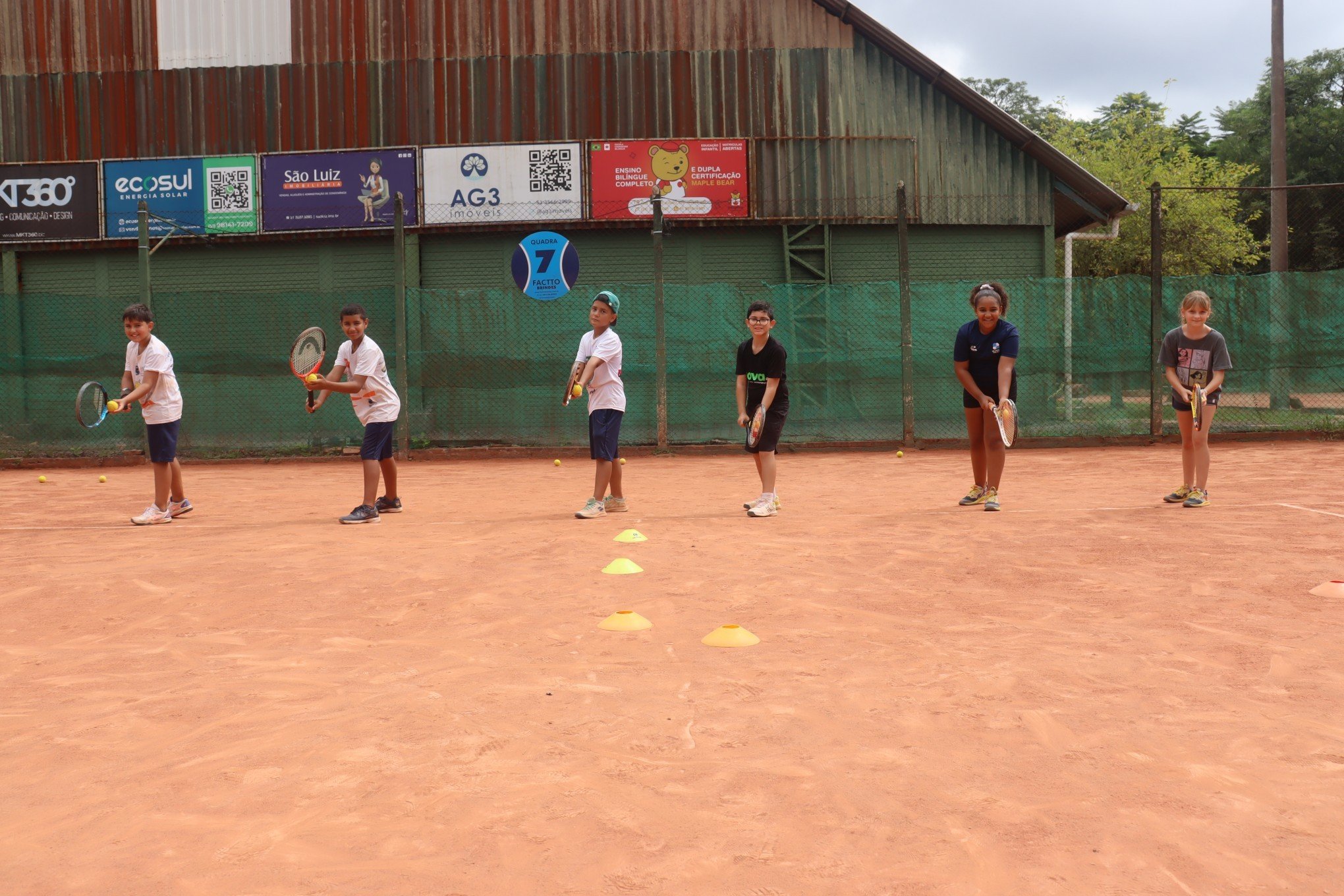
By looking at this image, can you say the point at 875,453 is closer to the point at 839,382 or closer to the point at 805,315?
the point at 839,382

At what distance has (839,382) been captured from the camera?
1443 cm

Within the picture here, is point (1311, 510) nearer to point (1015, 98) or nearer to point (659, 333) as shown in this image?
point (659, 333)

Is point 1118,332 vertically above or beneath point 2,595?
above

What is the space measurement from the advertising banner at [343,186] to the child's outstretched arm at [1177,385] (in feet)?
38.2

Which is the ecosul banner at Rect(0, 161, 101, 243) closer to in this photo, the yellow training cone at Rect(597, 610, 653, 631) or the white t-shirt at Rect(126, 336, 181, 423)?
the white t-shirt at Rect(126, 336, 181, 423)

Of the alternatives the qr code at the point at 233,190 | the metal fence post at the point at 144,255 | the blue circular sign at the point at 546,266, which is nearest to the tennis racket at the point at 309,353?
the metal fence post at the point at 144,255

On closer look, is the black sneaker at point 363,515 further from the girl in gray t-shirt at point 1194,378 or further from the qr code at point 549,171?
the qr code at point 549,171

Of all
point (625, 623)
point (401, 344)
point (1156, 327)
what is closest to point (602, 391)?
point (625, 623)

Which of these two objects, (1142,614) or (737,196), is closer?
(1142,614)

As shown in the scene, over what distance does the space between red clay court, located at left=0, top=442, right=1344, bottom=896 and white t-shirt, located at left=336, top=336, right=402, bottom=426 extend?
130 centimetres

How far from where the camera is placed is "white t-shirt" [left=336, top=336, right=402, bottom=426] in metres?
8.69

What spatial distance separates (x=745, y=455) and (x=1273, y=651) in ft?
32.1

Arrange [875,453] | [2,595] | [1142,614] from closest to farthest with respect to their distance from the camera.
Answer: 1. [1142,614]
2. [2,595]
3. [875,453]

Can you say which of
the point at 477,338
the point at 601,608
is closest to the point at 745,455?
the point at 477,338
